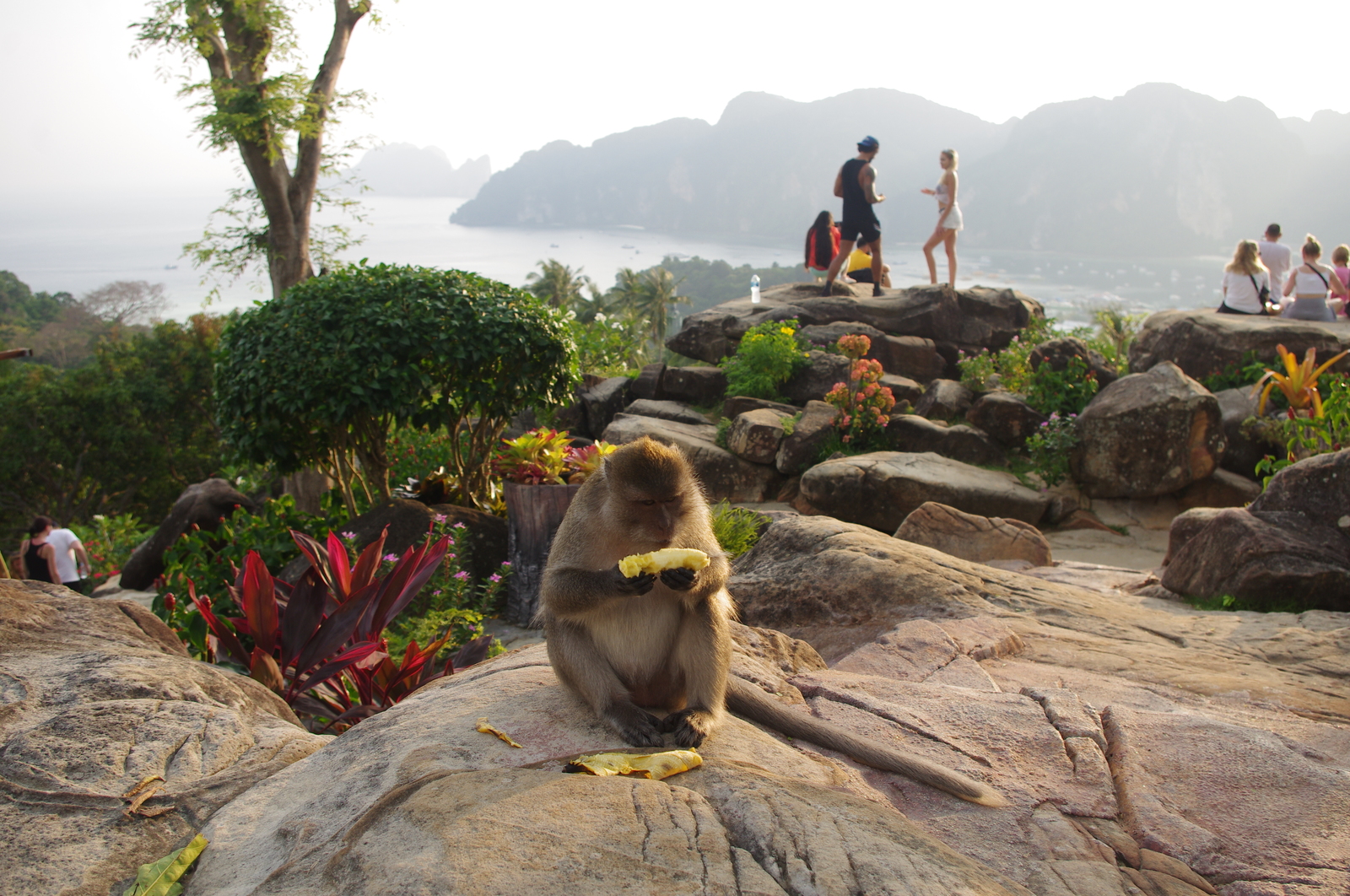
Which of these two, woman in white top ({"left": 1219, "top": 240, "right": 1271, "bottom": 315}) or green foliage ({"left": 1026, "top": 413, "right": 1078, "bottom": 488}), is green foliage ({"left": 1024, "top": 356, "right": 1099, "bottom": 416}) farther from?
woman in white top ({"left": 1219, "top": 240, "right": 1271, "bottom": 315})

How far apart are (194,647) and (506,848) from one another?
445 cm

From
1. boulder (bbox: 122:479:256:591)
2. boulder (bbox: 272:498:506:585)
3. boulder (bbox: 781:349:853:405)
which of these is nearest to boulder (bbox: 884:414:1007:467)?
boulder (bbox: 781:349:853:405)

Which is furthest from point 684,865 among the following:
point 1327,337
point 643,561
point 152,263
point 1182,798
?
point 152,263

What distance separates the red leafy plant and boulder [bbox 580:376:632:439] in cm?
780

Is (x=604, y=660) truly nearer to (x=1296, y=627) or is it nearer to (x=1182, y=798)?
(x=1182, y=798)

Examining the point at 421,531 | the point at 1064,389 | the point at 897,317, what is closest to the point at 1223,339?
the point at 1064,389

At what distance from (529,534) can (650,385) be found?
6.31 meters

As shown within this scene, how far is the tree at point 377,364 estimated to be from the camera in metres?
7.22

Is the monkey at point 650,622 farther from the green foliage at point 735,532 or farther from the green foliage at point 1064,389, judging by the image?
the green foliage at point 1064,389

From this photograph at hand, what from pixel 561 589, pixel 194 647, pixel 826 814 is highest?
pixel 561 589

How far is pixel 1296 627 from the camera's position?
5.20m

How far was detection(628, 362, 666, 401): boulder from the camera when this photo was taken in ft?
43.4

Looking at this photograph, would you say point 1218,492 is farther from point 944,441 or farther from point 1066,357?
point 944,441

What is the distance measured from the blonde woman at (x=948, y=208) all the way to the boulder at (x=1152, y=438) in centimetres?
527
